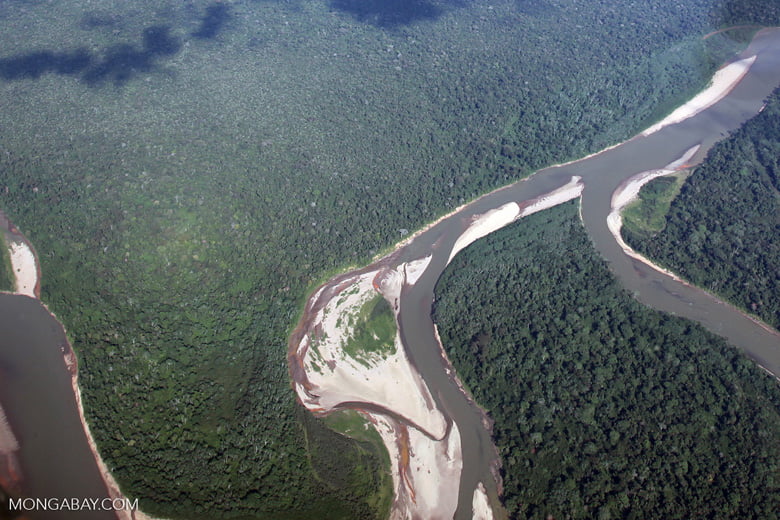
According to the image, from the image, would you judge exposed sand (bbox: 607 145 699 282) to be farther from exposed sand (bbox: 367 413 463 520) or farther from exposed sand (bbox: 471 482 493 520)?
exposed sand (bbox: 471 482 493 520)

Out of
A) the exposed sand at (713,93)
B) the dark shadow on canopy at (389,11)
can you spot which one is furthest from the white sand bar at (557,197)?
A: the dark shadow on canopy at (389,11)

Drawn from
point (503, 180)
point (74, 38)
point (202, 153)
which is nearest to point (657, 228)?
point (503, 180)

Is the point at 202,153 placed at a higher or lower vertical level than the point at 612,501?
higher

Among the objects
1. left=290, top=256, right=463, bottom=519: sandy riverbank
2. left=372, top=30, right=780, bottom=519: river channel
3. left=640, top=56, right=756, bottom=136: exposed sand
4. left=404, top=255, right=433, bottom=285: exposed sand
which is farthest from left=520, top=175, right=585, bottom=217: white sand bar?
left=290, top=256, right=463, bottom=519: sandy riverbank

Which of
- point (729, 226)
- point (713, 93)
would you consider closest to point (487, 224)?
point (729, 226)

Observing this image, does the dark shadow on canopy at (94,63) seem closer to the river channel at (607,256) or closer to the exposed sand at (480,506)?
the river channel at (607,256)

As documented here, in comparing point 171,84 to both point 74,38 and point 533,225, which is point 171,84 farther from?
point 533,225

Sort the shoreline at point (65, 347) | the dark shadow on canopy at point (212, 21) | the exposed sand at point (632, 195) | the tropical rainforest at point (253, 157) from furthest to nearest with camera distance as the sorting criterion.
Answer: the dark shadow on canopy at point (212, 21)
the exposed sand at point (632, 195)
the tropical rainforest at point (253, 157)
the shoreline at point (65, 347)
